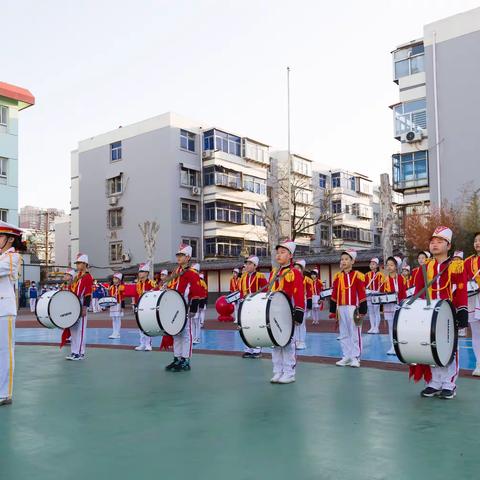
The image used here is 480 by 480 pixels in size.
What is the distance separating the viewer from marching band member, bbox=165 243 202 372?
9.22 metres

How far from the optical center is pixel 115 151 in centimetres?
4966

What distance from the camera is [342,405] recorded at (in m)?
6.34

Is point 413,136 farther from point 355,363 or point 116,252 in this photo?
point 355,363

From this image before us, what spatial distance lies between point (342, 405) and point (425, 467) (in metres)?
2.21

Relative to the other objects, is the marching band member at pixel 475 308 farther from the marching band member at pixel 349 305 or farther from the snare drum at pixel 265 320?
the snare drum at pixel 265 320

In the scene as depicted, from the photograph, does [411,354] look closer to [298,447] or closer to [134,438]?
[298,447]

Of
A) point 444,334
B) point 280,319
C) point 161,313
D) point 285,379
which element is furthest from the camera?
point 161,313

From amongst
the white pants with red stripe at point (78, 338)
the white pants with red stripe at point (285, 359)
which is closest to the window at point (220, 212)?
the white pants with red stripe at point (78, 338)

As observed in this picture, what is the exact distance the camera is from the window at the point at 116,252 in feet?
158

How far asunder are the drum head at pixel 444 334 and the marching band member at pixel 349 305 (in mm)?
2825

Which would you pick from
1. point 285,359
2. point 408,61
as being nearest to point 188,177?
point 408,61

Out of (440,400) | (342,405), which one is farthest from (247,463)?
(440,400)

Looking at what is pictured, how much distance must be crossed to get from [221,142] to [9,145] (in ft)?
57.0

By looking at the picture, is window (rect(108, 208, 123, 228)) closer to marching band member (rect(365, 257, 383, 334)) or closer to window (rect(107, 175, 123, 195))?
window (rect(107, 175, 123, 195))
